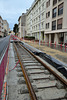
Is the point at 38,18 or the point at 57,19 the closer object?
the point at 57,19

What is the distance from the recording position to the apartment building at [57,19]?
25.8m

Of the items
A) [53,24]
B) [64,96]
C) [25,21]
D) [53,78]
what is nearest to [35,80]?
[53,78]

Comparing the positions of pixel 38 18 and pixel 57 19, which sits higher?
pixel 38 18

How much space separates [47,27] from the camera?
116 feet

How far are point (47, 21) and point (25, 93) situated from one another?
3419 centimetres

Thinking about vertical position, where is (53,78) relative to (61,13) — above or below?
below

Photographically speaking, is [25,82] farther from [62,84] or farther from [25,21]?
[25,21]

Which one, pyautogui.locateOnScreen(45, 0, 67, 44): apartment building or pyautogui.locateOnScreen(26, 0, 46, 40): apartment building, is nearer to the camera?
pyautogui.locateOnScreen(45, 0, 67, 44): apartment building

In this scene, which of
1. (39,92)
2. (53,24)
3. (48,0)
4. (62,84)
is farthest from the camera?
(48,0)

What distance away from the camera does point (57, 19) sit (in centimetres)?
2912

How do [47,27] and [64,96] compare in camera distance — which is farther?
[47,27]

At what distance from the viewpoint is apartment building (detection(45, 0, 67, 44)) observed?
25.8 meters

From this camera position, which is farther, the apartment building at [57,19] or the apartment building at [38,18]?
the apartment building at [38,18]

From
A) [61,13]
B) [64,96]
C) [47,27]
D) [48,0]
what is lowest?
[64,96]
